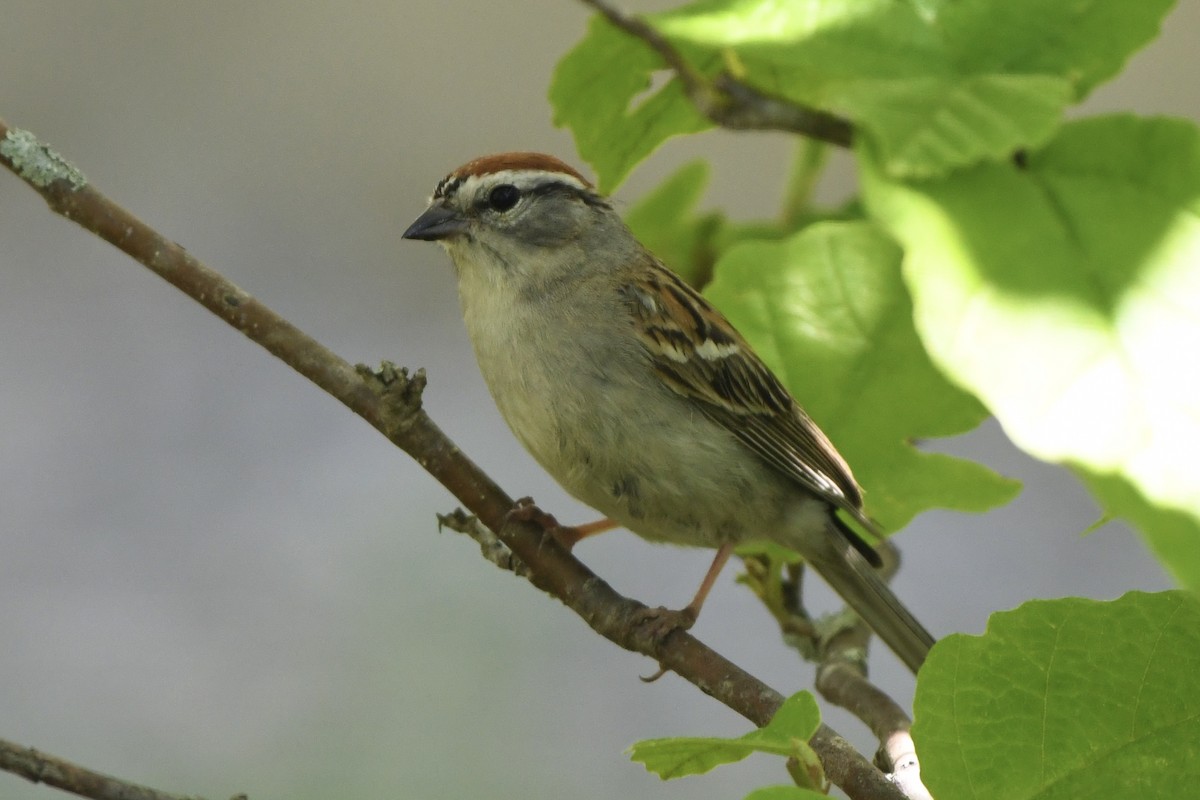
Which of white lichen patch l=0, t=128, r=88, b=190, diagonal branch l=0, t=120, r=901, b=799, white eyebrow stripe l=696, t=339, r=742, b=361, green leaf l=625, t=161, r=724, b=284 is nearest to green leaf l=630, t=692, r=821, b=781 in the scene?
diagonal branch l=0, t=120, r=901, b=799

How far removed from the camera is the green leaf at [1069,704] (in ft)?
3.08

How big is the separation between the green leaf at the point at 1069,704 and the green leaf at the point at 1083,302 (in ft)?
0.99

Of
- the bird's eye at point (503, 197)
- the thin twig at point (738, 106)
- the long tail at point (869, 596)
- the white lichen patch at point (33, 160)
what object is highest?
the bird's eye at point (503, 197)

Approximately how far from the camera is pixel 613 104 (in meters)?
1.20

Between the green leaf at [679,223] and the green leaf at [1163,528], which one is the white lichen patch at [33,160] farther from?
the green leaf at [1163,528]

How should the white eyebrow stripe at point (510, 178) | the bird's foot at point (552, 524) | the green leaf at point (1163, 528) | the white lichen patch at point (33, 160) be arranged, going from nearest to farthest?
the green leaf at point (1163, 528) < the white lichen patch at point (33, 160) < the bird's foot at point (552, 524) < the white eyebrow stripe at point (510, 178)

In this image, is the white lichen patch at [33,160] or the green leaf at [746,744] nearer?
the green leaf at [746,744]

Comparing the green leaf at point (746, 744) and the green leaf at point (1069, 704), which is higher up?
the green leaf at point (1069, 704)

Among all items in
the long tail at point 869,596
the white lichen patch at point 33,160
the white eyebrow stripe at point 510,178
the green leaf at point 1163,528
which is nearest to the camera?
the green leaf at point 1163,528

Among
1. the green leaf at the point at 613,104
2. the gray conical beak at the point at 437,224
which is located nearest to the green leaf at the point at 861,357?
the green leaf at the point at 613,104

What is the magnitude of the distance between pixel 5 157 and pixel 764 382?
57.0 inches

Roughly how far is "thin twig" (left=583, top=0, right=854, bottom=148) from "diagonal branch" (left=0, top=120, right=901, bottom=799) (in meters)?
0.51

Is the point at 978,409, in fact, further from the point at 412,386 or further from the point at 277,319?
the point at 277,319

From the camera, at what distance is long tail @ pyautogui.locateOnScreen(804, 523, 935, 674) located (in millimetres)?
2338
